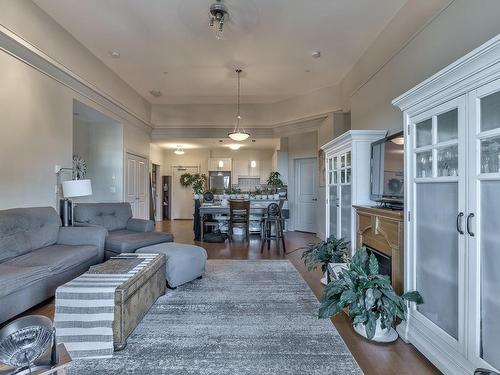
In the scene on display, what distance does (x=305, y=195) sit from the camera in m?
7.60

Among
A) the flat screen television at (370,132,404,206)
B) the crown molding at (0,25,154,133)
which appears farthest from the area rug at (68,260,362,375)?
the crown molding at (0,25,154,133)

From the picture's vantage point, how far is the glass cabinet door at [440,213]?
1.63 meters

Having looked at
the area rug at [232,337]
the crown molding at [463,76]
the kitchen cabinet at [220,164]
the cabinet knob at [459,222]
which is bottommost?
the area rug at [232,337]

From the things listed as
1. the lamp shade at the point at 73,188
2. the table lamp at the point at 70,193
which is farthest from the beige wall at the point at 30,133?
the lamp shade at the point at 73,188

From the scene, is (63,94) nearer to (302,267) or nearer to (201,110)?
(201,110)

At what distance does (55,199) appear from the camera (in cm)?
390

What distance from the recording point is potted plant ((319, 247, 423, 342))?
1.96 m

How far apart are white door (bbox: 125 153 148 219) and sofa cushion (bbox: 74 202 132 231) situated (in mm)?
1884

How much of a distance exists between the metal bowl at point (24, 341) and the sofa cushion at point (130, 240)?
2.31 meters

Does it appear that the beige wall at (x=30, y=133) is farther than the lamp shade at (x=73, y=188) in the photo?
No

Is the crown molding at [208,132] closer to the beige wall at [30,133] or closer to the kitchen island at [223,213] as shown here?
the kitchen island at [223,213]

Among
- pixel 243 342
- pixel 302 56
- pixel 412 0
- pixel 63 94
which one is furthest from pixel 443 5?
pixel 63 94

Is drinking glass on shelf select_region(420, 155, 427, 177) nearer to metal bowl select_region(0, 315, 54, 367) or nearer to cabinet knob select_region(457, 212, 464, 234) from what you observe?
cabinet knob select_region(457, 212, 464, 234)

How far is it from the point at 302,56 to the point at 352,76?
1.06 meters
